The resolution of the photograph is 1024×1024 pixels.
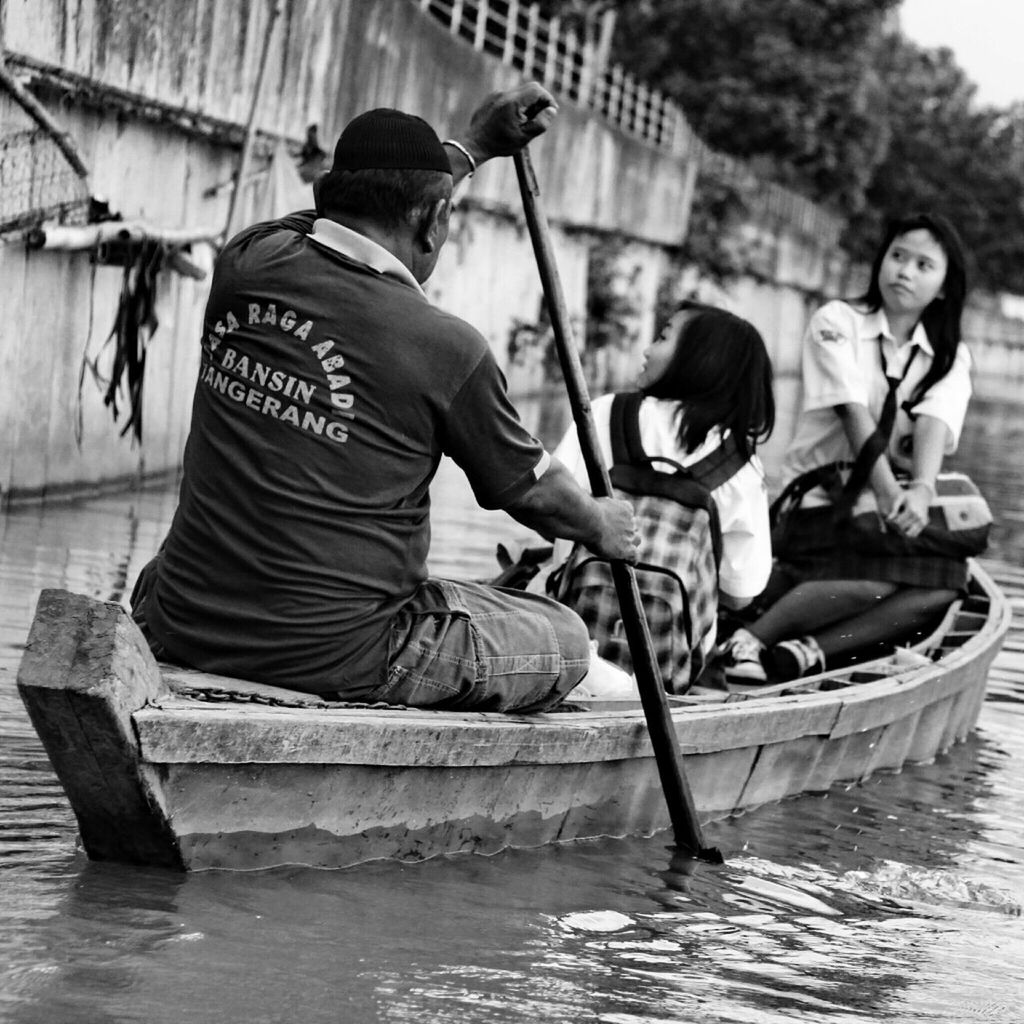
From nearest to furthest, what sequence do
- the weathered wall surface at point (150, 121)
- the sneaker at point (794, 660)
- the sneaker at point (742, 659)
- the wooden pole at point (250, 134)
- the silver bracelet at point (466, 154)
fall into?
the silver bracelet at point (466, 154)
the sneaker at point (742, 659)
the sneaker at point (794, 660)
the weathered wall surface at point (150, 121)
the wooden pole at point (250, 134)

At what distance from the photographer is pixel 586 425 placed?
5.71m

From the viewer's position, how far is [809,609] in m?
8.00

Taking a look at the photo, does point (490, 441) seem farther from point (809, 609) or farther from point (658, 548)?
point (809, 609)

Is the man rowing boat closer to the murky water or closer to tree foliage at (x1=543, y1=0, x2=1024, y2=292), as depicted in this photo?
the murky water

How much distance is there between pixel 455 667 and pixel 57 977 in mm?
1373

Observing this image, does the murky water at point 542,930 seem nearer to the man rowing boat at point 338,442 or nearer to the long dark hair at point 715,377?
the man rowing boat at point 338,442

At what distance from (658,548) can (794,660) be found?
1.61 metres

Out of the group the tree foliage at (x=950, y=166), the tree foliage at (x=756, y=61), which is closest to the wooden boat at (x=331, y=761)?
the tree foliage at (x=756, y=61)

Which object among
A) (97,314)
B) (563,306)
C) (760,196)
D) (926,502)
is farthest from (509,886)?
(760,196)

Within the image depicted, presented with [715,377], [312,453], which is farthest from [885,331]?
[312,453]

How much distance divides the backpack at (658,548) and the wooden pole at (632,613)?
0.39 meters

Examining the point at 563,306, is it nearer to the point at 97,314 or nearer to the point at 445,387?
the point at 445,387

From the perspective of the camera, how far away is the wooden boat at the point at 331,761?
172 inches

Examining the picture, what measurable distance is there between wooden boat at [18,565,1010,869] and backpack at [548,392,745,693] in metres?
0.28
